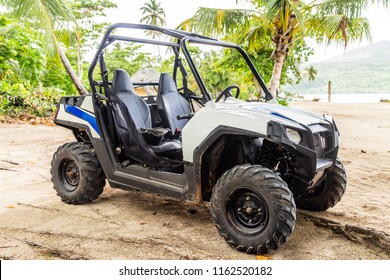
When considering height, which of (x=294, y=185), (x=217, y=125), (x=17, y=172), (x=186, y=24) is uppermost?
(x=186, y=24)

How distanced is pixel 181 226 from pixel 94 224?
763 millimetres

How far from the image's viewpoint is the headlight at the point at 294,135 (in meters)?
3.38

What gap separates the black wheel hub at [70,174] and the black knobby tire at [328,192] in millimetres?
2268

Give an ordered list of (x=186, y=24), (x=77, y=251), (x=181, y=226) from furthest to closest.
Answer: (x=186, y=24)
(x=181, y=226)
(x=77, y=251)

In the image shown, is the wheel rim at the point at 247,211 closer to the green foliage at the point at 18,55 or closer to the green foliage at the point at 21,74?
the green foliage at the point at 21,74

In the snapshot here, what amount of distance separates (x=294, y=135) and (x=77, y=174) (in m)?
2.41

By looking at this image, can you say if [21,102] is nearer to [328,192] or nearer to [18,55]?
[18,55]

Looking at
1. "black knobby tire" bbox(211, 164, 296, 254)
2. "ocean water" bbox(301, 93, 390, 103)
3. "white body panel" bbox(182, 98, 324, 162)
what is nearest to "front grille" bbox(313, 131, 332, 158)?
"white body panel" bbox(182, 98, 324, 162)

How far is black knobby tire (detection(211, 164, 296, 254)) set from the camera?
3191 millimetres

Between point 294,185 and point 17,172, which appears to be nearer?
point 294,185
